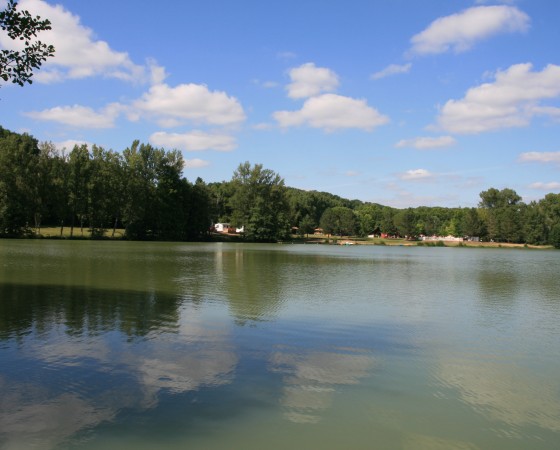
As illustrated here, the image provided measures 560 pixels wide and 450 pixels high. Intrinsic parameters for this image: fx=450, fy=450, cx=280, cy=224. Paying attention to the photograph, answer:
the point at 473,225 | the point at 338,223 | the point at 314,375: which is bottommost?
the point at 314,375

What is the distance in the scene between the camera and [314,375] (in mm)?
8500

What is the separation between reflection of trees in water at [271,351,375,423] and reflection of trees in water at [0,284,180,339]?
13.8ft

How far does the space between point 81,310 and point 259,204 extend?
8005 centimetres

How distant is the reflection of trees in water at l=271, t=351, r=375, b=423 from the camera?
6.97 m

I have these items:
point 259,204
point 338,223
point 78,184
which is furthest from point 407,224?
point 78,184

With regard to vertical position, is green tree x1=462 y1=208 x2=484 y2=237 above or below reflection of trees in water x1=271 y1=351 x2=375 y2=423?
above

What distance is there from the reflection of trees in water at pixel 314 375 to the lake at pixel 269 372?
1.6 inches

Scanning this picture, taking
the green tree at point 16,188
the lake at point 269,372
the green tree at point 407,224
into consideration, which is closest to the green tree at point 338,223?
the green tree at point 407,224

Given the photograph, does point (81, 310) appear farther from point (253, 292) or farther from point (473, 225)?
point (473, 225)

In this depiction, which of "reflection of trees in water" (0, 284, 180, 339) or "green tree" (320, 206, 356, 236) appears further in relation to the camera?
"green tree" (320, 206, 356, 236)

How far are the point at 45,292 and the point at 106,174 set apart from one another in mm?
60738

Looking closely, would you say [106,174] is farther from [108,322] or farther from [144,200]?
[108,322]

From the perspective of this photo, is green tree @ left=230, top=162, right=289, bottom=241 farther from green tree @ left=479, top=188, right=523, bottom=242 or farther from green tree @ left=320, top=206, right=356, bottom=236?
green tree @ left=479, top=188, right=523, bottom=242

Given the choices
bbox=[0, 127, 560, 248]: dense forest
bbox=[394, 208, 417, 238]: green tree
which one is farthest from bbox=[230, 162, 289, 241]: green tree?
bbox=[394, 208, 417, 238]: green tree
